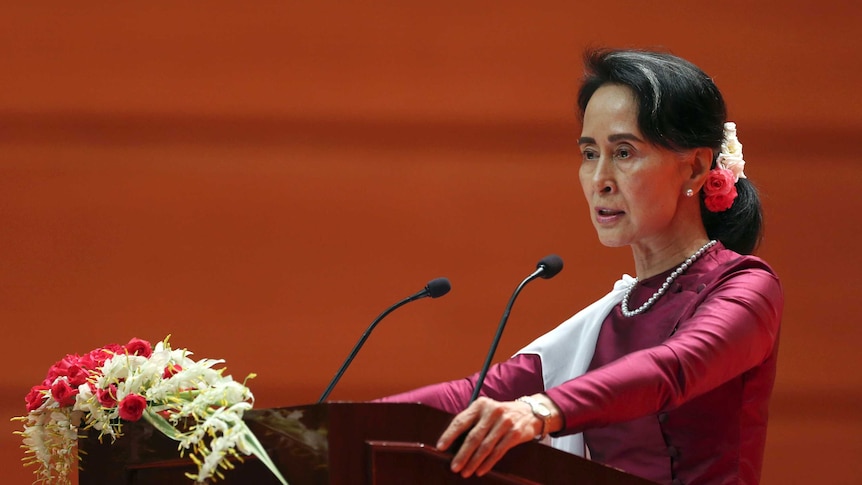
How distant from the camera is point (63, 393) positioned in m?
1.77

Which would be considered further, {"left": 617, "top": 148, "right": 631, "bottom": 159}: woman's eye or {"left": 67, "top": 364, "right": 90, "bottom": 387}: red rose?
{"left": 617, "top": 148, "right": 631, "bottom": 159}: woman's eye

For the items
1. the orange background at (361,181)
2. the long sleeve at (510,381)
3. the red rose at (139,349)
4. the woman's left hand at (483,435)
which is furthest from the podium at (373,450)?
the orange background at (361,181)

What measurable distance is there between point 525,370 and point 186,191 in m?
1.68

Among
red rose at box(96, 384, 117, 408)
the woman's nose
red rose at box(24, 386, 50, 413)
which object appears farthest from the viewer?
the woman's nose

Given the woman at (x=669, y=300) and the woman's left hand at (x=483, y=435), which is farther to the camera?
the woman at (x=669, y=300)

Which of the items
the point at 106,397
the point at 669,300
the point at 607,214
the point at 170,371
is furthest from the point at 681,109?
the point at 106,397

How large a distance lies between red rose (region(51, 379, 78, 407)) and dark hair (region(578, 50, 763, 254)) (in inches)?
47.3

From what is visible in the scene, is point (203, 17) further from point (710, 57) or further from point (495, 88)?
point (710, 57)

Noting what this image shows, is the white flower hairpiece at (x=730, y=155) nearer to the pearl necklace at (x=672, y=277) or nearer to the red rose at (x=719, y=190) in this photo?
the red rose at (x=719, y=190)

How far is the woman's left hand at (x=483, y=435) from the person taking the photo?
1.48 meters

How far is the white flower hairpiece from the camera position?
2.30 meters

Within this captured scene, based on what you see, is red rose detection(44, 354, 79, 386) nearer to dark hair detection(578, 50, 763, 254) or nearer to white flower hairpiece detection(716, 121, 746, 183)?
dark hair detection(578, 50, 763, 254)

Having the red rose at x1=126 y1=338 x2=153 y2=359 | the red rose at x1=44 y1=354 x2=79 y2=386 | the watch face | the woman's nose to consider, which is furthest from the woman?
the red rose at x1=44 y1=354 x2=79 y2=386

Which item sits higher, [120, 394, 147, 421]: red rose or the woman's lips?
the woman's lips
